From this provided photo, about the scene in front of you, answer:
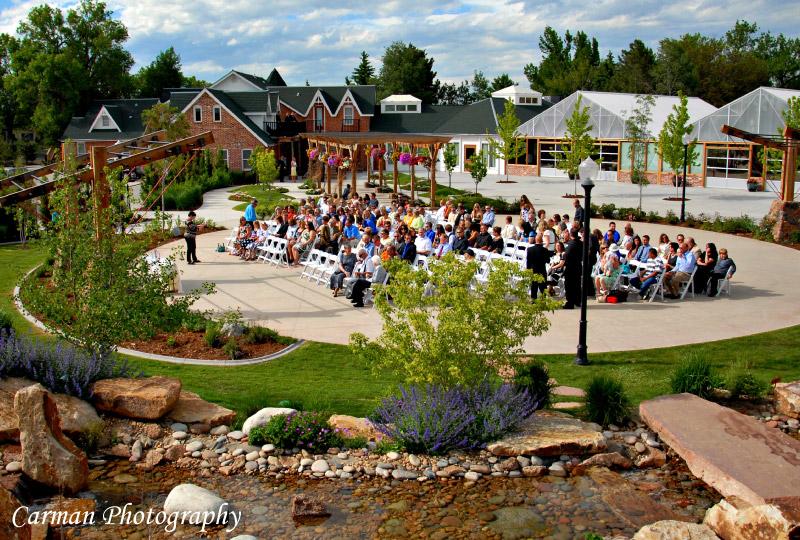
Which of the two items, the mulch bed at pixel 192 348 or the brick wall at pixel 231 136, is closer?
the mulch bed at pixel 192 348

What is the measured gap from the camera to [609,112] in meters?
45.9

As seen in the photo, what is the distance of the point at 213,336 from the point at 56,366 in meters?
3.73

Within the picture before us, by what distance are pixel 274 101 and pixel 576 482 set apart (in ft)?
171

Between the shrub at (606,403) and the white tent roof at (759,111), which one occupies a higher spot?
the white tent roof at (759,111)

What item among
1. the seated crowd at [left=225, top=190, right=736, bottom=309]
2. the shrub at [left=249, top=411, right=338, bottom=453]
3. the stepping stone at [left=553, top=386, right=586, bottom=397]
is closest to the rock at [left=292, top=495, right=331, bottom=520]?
the shrub at [left=249, top=411, right=338, bottom=453]

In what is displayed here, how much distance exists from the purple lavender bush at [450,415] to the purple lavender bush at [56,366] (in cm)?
362

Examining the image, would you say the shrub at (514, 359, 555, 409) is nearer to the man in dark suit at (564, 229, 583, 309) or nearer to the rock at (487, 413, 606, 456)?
the rock at (487, 413, 606, 456)

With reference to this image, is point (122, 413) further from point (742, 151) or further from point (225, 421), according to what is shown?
point (742, 151)

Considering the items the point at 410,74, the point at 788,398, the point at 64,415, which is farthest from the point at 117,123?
the point at 788,398

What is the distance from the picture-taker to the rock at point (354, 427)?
9859 mm

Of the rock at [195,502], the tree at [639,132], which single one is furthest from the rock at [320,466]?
the tree at [639,132]

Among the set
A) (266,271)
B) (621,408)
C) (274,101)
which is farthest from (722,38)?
(621,408)

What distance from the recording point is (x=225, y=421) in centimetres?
1023

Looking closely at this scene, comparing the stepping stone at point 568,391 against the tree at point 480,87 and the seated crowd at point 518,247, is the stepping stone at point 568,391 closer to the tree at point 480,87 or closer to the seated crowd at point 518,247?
the seated crowd at point 518,247
